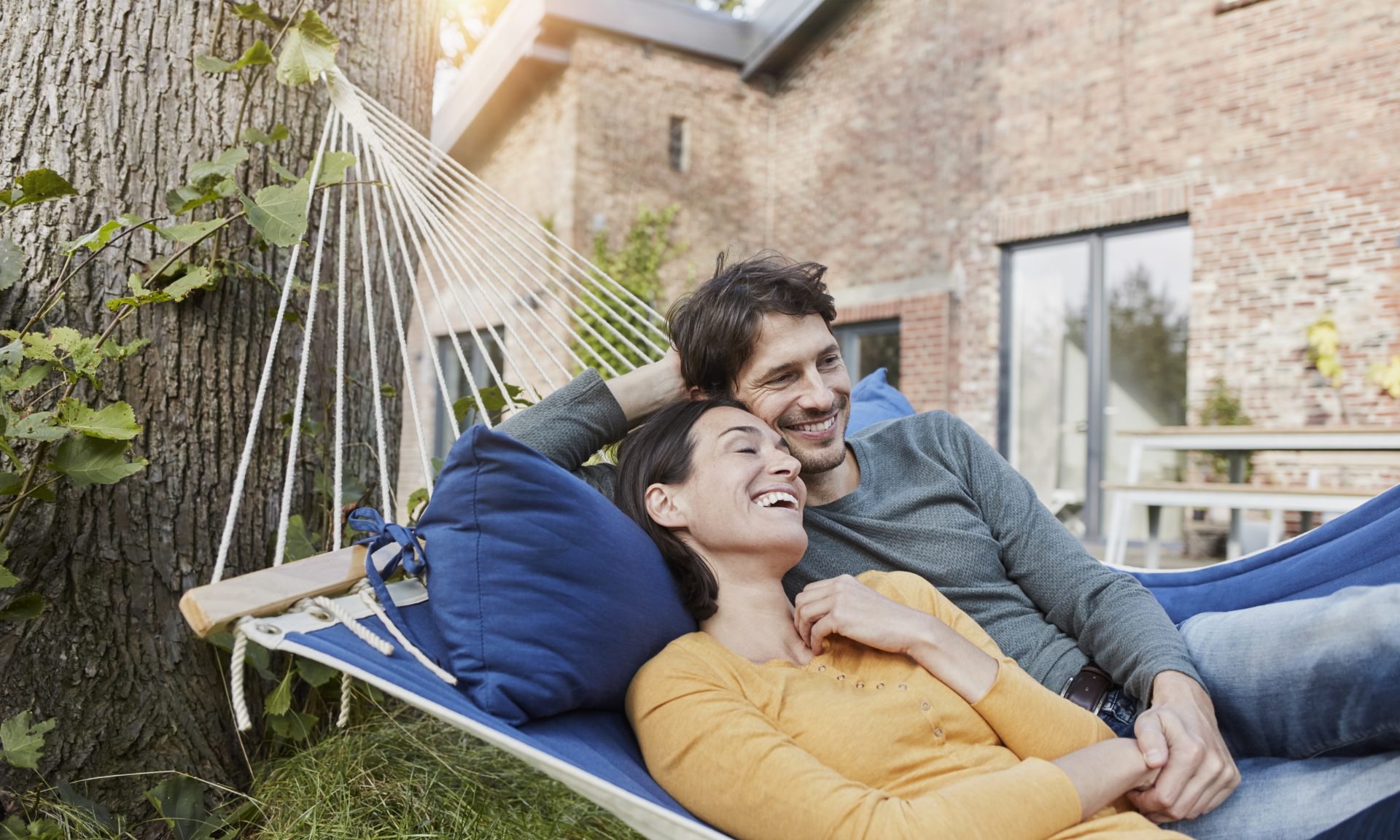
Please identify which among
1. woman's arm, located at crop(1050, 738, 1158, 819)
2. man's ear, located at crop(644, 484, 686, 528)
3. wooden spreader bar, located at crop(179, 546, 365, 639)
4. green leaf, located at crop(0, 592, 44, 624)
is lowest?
woman's arm, located at crop(1050, 738, 1158, 819)

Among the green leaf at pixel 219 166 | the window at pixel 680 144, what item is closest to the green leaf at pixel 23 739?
the green leaf at pixel 219 166

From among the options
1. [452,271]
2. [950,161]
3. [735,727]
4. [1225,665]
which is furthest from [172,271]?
[950,161]

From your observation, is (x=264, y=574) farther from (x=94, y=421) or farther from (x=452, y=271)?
(x=452, y=271)

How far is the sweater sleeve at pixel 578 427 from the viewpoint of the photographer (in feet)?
5.08

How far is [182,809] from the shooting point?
5.27 ft

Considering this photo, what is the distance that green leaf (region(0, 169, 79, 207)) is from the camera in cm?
143

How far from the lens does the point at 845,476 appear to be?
166cm

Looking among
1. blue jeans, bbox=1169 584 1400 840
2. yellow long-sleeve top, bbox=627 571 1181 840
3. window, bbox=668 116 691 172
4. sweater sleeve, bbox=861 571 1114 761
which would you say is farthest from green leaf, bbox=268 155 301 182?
window, bbox=668 116 691 172

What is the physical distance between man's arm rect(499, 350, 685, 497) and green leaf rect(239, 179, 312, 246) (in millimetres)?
437

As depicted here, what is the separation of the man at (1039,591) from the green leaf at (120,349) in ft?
1.85

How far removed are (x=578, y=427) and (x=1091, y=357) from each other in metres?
4.90

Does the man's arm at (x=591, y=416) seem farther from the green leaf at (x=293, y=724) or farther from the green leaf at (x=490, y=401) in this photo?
the green leaf at (x=293, y=724)

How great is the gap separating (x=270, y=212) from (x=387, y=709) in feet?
3.06

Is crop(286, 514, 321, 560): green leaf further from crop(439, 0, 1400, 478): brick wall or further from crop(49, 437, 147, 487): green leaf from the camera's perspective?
crop(439, 0, 1400, 478): brick wall
